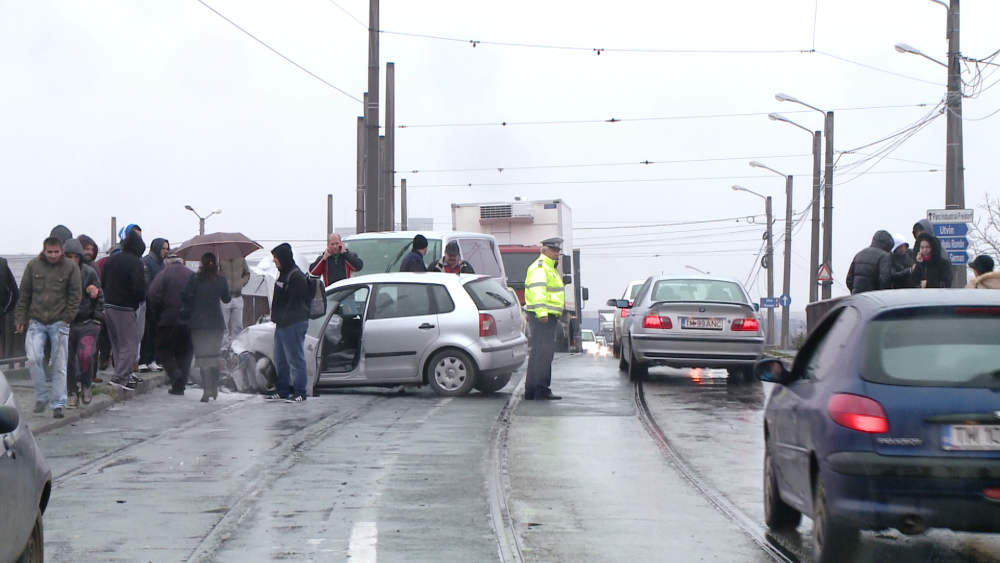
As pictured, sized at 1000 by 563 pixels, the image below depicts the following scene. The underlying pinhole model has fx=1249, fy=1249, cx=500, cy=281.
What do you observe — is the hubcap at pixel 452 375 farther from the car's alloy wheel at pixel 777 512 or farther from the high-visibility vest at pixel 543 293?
the car's alloy wheel at pixel 777 512

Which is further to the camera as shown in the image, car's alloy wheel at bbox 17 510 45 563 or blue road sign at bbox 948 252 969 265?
blue road sign at bbox 948 252 969 265

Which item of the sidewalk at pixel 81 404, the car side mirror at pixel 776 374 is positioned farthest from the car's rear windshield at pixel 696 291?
the car side mirror at pixel 776 374

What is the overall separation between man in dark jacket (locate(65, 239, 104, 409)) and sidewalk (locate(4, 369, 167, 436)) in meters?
0.20

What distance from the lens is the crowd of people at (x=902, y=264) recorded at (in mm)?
13539

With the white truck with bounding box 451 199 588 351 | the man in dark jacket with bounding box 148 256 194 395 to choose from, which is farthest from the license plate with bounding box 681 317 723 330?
the white truck with bounding box 451 199 588 351

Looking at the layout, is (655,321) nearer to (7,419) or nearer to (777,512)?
(777,512)

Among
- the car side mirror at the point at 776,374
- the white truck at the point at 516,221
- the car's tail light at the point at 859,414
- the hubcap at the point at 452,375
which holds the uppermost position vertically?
the white truck at the point at 516,221

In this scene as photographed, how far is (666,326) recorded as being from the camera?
16250mm

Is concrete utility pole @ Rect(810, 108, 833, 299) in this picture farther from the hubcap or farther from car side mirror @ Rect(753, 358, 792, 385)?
car side mirror @ Rect(753, 358, 792, 385)

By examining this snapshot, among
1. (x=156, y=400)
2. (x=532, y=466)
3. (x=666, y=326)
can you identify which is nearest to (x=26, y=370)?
(x=156, y=400)

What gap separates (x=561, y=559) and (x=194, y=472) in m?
3.65

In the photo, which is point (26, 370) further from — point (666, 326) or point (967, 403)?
point (967, 403)

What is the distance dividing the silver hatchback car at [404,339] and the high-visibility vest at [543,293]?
2.80ft

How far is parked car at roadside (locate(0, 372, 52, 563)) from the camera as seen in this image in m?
4.36
